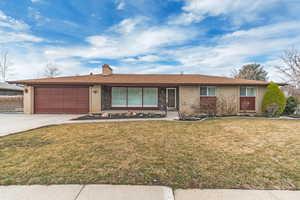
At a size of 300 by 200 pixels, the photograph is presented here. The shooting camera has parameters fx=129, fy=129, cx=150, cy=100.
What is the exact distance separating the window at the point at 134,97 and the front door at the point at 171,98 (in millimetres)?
1241

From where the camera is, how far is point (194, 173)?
2.45 metres

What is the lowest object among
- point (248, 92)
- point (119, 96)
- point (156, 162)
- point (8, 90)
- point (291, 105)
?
point (156, 162)

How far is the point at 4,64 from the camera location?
976 inches

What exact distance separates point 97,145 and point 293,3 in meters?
14.4

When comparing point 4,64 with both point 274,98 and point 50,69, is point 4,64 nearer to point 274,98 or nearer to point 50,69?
point 50,69

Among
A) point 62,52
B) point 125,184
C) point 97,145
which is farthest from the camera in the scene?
point 62,52

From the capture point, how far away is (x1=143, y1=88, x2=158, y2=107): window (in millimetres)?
12547

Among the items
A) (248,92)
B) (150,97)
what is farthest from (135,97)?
(248,92)

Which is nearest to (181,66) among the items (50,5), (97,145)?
(50,5)

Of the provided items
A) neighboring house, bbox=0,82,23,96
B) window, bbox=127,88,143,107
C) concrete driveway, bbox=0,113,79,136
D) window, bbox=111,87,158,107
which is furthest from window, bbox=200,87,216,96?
neighboring house, bbox=0,82,23,96

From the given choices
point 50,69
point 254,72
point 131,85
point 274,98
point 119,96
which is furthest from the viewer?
point 50,69

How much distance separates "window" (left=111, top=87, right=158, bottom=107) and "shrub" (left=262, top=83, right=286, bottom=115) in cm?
909

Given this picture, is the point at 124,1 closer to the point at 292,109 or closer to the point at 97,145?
the point at 97,145

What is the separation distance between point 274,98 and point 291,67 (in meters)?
12.5
